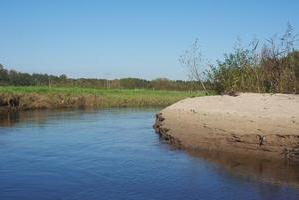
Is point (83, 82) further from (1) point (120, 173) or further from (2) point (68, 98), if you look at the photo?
(1) point (120, 173)

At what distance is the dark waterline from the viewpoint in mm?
11727

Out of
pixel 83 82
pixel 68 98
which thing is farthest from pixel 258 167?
pixel 83 82

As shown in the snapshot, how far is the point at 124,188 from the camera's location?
12.2m

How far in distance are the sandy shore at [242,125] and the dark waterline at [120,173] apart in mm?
769

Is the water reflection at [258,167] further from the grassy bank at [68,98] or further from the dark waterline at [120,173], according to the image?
the grassy bank at [68,98]

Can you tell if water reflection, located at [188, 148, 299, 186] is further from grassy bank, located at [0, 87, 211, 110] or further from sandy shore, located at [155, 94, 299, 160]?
grassy bank, located at [0, 87, 211, 110]

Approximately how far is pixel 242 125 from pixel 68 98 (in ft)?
106

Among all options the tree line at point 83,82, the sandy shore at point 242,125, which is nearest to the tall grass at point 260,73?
the sandy shore at point 242,125

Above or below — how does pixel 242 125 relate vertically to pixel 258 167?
above

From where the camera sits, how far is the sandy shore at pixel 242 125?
49.2 ft

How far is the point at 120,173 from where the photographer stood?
14000mm

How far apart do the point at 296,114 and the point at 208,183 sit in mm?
4240

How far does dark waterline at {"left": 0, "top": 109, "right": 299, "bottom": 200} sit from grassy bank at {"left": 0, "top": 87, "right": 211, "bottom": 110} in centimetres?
1899

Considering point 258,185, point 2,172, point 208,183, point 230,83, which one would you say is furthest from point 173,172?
point 230,83
